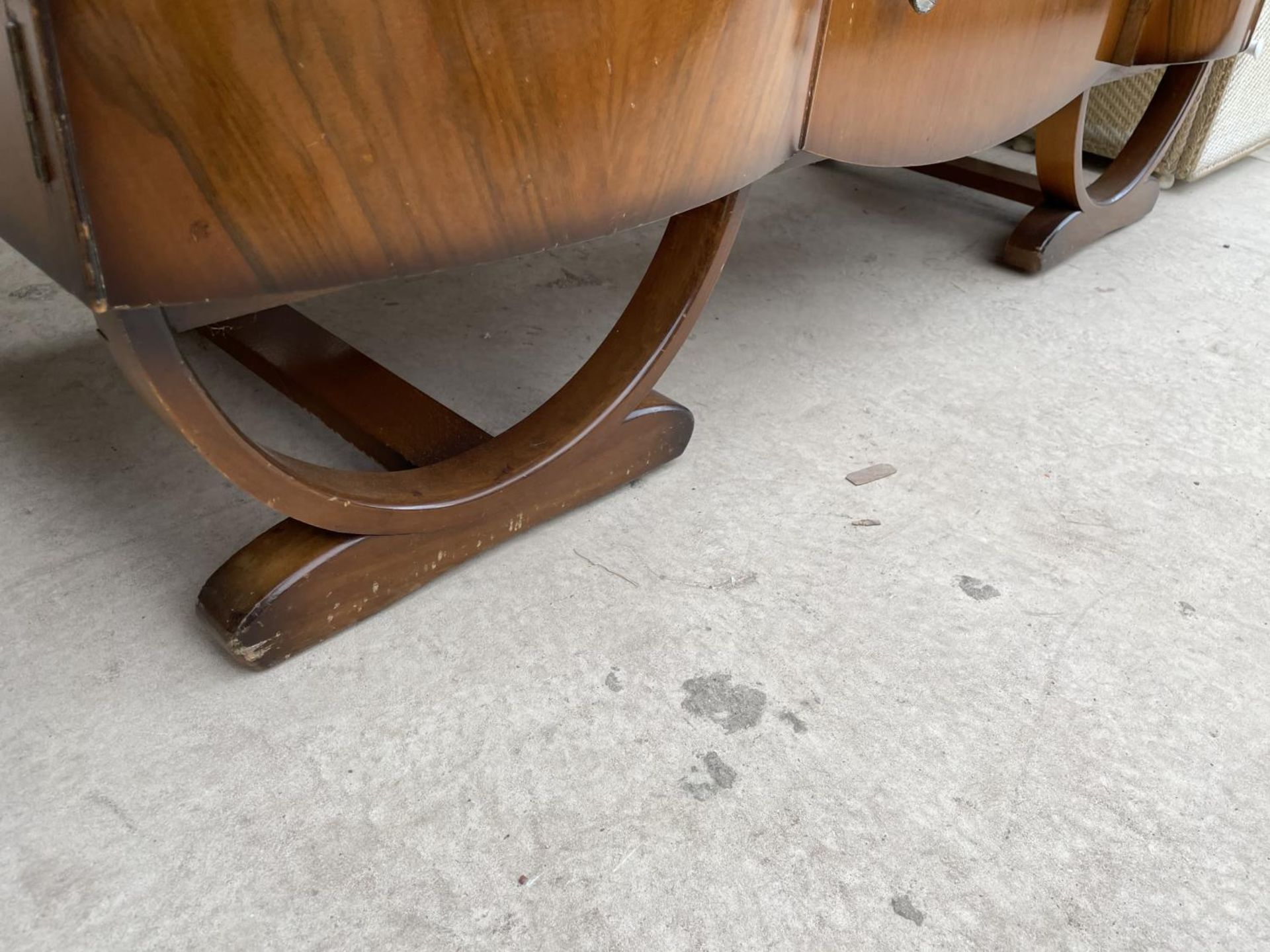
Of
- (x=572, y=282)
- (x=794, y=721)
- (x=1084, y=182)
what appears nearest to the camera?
(x=794, y=721)

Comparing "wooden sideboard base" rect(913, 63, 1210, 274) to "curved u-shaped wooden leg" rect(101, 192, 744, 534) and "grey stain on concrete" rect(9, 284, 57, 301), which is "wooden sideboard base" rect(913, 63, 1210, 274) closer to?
"curved u-shaped wooden leg" rect(101, 192, 744, 534)

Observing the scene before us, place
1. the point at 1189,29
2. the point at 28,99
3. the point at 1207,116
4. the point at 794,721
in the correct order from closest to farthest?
the point at 28,99
the point at 794,721
the point at 1189,29
the point at 1207,116

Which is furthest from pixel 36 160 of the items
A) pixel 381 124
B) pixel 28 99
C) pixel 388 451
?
pixel 388 451

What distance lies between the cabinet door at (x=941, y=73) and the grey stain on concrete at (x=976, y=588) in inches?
16.0

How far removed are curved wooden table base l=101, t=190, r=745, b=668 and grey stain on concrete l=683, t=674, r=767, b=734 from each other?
25 centimetres

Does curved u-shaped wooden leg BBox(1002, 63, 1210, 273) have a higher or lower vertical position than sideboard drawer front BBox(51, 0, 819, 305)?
lower

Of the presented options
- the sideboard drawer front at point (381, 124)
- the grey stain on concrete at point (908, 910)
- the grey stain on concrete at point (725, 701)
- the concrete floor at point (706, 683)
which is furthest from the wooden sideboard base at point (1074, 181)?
the grey stain on concrete at point (908, 910)

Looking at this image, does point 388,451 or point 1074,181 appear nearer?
point 388,451

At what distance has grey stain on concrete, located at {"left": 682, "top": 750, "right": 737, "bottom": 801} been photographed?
0.78 meters

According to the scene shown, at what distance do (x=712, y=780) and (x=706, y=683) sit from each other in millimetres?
101

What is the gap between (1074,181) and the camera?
164cm

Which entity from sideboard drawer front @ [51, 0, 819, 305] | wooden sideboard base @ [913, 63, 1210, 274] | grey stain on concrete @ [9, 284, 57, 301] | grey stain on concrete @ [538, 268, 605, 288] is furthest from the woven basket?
grey stain on concrete @ [9, 284, 57, 301]

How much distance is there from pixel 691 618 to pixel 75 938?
51 centimetres

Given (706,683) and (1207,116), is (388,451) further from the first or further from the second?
(1207,116)
